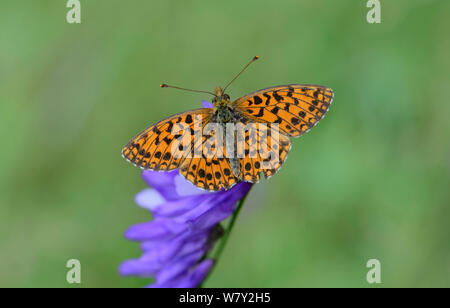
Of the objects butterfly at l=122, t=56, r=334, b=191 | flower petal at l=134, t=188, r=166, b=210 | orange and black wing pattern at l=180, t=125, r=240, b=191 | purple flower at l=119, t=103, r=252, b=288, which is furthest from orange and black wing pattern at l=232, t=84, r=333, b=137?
flower petal at l=134, t=188, r=166, b=210

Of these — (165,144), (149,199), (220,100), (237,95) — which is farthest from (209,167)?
(237,95)

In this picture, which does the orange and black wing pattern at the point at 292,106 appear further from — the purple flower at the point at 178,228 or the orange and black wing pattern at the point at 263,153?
the purple flower at the point at 178,228

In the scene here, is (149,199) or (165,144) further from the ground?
(165,144)

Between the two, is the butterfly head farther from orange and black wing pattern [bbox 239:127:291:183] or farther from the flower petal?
the flower petal

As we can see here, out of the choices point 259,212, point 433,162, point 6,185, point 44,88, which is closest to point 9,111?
point 44,88

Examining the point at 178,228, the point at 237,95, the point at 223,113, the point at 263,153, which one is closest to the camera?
the point at 178,228

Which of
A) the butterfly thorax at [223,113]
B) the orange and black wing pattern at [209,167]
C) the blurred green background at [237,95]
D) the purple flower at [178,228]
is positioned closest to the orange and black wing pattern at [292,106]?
the butterfly thorax at [223,113]

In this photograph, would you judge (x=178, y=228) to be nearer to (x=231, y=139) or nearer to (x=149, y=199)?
(x=149, y=199)
